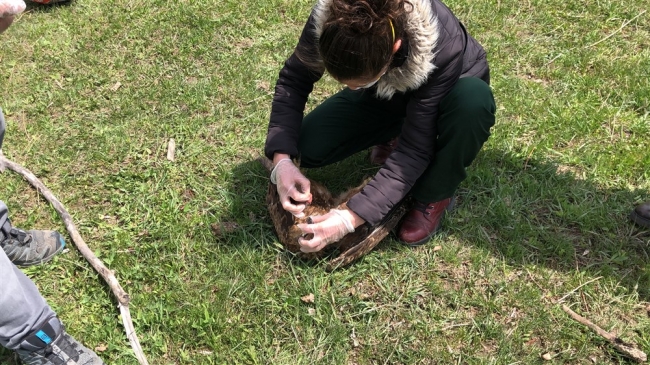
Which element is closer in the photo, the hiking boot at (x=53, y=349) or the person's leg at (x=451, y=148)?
the hiking boot at (x=53, y=349)

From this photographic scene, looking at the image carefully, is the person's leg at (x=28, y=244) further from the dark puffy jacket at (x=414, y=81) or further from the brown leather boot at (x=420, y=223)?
the brown leather boot at (x=420, y=223)

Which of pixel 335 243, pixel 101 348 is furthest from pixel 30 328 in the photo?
pixel 335 243

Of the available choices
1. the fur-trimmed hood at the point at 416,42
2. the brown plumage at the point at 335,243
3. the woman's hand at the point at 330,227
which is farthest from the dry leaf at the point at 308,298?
the fur-trimmed hood at the point at 416,42

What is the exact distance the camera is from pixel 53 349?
2.13 m

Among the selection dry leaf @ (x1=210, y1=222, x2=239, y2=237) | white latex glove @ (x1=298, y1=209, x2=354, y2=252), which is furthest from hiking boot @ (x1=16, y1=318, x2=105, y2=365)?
white latex glove @ (x1=298, y1=209, x2=354, y2=252)

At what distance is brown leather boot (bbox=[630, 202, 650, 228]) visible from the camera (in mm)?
2592

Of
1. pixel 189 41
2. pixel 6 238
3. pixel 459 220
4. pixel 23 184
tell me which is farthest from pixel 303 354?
pixel 189 41

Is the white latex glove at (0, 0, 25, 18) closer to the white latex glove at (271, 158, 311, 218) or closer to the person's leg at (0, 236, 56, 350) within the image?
the person's leg at (0, 236, 56, 350)

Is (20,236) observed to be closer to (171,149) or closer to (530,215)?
(171,149)

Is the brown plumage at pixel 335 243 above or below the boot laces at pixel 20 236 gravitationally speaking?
below

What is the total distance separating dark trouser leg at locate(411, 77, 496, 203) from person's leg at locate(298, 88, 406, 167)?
0.46 metres

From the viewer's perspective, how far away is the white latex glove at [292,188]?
2.35 metres

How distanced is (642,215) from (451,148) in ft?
3.75

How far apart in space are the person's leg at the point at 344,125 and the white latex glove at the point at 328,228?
0.57 meters
